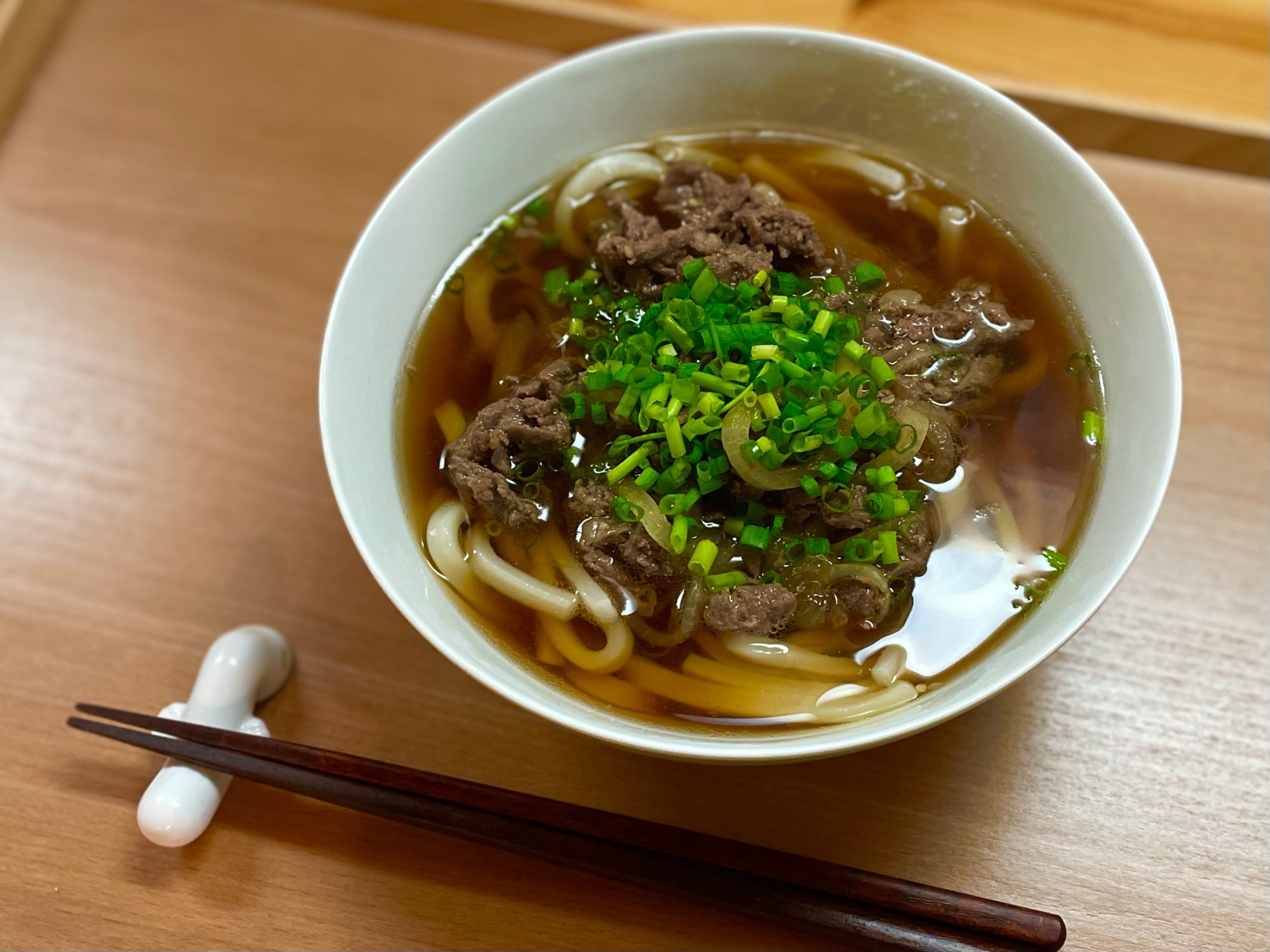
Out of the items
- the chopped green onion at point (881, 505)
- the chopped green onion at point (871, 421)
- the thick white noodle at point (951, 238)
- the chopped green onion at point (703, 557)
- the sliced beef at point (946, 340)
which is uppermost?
the thick white noodle at point (951, 238)

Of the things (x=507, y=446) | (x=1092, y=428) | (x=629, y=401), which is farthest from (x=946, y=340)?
(x=507, y=446)

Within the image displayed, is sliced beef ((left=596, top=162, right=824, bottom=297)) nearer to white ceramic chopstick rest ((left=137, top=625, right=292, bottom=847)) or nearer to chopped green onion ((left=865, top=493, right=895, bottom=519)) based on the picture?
chopped green onion ((left=865, top=493, right=895, bottom=519))

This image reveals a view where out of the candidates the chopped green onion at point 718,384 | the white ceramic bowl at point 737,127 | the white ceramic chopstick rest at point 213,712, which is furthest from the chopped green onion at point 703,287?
the white ceramic chopstick rest at point 213,712

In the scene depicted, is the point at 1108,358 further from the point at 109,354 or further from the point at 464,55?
the point at 109,354

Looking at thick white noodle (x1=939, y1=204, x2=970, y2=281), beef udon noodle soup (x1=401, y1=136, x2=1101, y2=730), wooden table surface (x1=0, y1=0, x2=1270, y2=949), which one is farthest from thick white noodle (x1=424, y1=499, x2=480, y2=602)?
thick white noodle (x1=939, y1=204, x2=970, y2=281)

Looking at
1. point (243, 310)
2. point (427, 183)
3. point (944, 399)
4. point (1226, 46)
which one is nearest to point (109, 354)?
point (243, 310)

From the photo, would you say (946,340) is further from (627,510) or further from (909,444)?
(627,510)

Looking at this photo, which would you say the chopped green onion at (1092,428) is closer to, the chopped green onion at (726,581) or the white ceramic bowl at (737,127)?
the white ceramic bowl at (737,127)
